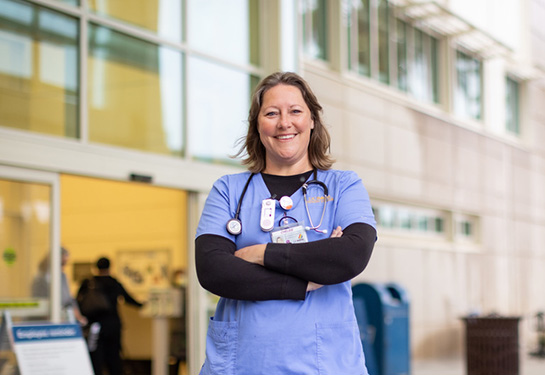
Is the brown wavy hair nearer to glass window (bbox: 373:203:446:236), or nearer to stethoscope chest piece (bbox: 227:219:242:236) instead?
stethoscope chest piece (bbox: 227:219:242:236)

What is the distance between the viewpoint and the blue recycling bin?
11.5 m

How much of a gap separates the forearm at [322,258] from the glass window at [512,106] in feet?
65.3

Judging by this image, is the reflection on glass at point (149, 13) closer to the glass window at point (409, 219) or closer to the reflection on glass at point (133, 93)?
the reflection on glass at point (133, 93)

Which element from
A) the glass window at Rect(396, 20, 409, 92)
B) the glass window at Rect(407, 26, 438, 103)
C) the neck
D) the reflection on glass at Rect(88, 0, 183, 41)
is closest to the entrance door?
the reflection on glass at Rect(88, 0, 183, 41)

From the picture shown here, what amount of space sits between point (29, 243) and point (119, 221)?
7950 millimetres

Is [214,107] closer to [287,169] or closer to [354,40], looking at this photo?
[354,40]

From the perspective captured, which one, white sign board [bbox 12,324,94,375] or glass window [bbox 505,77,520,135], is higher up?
glass window [bbox 505,77,520,135]

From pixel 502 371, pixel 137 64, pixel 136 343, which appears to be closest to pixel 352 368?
pixel 137 64

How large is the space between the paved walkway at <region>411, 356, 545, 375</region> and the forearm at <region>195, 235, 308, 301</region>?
39.5ft

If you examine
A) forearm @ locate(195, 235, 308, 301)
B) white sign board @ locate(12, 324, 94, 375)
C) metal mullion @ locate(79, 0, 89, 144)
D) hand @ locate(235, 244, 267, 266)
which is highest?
metal mullion @ locate(79, 0, 89, 144)

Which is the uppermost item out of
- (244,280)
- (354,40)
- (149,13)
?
(354,40)

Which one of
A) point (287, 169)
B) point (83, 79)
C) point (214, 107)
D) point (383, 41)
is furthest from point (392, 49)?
point (287, 169)

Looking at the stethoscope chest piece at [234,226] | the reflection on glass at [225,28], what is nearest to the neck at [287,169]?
the stethoscope chest piece at [234,226]

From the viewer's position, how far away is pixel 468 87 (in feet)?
62.3
